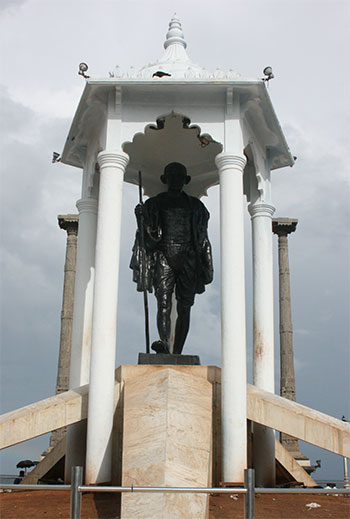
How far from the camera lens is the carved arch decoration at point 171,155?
692 inches

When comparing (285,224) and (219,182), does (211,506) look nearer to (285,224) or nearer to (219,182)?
(219,182)

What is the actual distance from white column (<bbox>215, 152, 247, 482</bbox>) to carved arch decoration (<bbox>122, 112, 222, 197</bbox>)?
3527 millimetres

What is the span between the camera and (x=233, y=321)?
1336cm

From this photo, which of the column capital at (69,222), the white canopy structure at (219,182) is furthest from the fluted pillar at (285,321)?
the white canopy structure at (219,182)

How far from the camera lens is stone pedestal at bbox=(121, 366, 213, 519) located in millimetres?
9398

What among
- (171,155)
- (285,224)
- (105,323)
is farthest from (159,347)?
(285,224)

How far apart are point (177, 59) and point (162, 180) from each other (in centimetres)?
308

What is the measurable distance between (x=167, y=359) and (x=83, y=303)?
2603 mm

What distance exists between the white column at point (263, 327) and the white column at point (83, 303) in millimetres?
3894

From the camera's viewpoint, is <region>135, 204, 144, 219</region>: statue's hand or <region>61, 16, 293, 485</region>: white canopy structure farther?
<region>135, 204, 144, 219</region>: statue's hand

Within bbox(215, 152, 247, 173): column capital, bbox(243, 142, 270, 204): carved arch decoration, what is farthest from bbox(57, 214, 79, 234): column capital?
bbox(215, 152, 247, 173): column capital

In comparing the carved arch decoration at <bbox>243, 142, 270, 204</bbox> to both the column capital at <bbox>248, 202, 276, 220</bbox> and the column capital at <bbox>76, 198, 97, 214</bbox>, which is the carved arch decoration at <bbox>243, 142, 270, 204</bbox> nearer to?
the column capital at <bbox>248, 202, 276, 220</bbox>

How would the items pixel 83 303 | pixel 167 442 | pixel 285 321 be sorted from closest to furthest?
1. pixel 167 442
2. pixel 83 303
3. pixel 285 321

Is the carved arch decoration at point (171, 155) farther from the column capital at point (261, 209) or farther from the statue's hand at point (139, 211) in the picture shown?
the column capital at point (261, 209)
